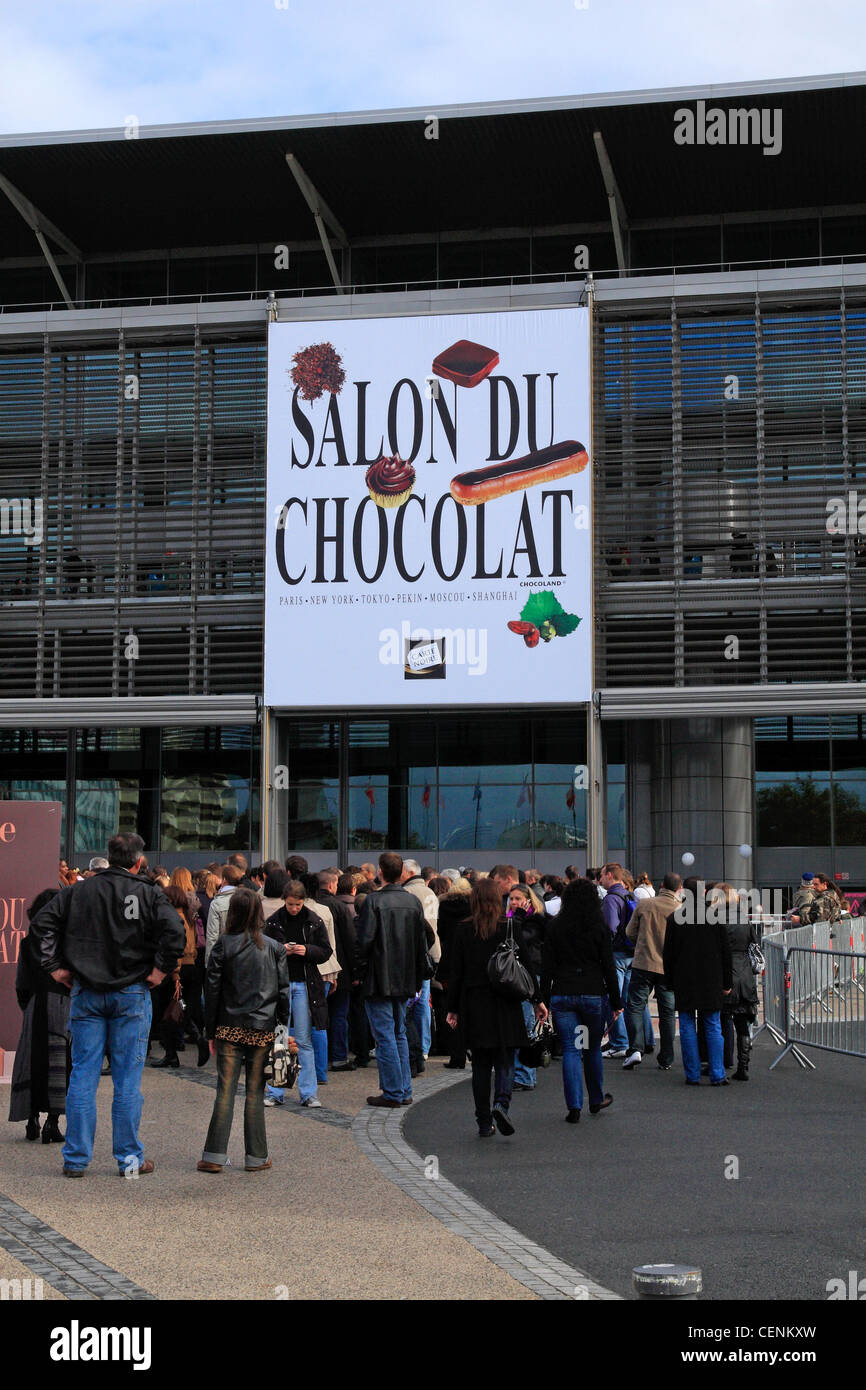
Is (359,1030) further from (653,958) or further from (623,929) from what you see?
(653,958)

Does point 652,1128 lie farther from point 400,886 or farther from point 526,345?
point 526,345

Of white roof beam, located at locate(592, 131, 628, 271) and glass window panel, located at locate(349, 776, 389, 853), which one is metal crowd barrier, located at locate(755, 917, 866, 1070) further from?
white roof beam, located at locate(592, 131, 628, 271)

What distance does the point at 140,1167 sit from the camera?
30.6ft

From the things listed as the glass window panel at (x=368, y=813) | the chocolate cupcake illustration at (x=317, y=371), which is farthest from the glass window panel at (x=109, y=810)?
the chocolate cupcake illustration at (x=317, y=371)

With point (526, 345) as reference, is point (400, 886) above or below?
below

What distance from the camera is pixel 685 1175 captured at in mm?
9492

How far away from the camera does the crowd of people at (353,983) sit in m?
9.52

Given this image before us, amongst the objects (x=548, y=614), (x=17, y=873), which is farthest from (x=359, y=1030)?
(x=548, y=614)

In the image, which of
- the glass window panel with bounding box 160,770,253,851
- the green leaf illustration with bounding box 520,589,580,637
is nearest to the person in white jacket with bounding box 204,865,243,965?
the green leaf illustration with bounding box 520,589,580,637

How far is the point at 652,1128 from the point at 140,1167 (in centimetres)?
381

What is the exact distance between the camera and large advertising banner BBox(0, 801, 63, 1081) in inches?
510

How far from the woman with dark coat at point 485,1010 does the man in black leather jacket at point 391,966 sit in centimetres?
84
